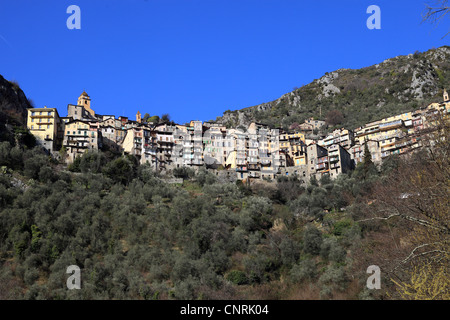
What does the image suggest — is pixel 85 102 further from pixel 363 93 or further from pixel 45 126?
pixel 363 93

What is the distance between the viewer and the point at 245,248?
55.9 meters

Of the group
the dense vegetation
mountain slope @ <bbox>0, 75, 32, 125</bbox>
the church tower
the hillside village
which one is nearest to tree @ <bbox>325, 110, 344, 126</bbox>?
the hillside village

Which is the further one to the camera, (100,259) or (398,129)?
(398,129)

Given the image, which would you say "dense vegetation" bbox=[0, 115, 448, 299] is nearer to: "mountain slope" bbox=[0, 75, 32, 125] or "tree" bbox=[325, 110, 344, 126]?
"mountain slope" bbox=[0, 75, 32, 125]

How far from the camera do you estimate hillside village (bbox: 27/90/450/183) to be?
8731cm

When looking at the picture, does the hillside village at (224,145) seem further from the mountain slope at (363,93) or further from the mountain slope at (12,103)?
the mountain slope at (363,93)

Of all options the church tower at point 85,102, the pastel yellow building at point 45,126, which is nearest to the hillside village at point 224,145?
the pastel yellow building at point 45,126

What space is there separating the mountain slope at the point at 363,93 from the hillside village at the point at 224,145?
90.3 feet

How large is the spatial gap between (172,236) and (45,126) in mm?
43605

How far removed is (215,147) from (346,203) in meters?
37.7
